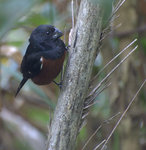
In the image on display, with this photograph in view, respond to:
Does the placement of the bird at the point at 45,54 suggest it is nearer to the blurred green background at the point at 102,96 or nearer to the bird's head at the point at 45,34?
the bird's head at the point at 45,34

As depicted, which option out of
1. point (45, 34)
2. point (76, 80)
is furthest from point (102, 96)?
point (76, 80)

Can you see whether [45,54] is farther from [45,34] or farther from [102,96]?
[102,96]

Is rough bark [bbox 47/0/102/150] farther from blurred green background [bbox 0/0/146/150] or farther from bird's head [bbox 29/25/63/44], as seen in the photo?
bird's head [bbox 29/25/63/44]

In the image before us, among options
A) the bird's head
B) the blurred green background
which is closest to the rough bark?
the blurred green background

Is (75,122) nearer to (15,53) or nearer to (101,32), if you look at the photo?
(101,32)

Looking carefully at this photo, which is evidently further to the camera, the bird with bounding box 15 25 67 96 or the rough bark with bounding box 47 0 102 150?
the bird with bounding box 15 25 67 96

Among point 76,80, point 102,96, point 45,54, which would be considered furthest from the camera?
point 102,96

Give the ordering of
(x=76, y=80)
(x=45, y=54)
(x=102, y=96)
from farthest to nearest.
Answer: (x=102, y=96) → (x=45, y=54) → (x=76, y=80)
